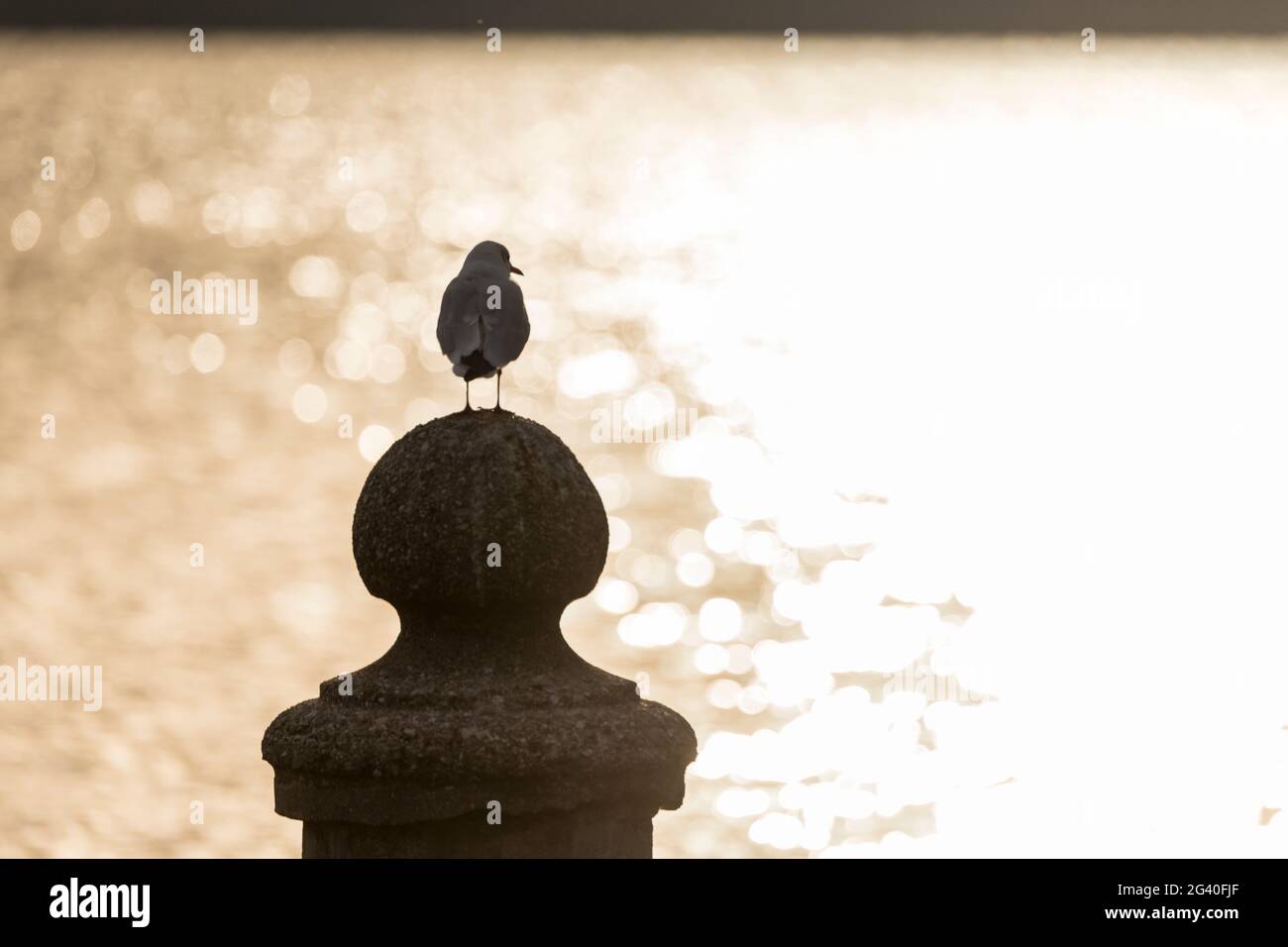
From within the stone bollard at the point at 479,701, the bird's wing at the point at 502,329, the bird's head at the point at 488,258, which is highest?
the bird's head at the point at 488,258

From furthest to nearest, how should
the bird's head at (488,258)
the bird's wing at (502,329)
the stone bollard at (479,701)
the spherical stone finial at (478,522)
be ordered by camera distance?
the bird's head at (488,258)
the bird's wing at (502,329)
the spherical stone finial at (478,522)
the stone bollard at (479,701)

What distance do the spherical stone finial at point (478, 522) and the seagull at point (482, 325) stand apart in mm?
621

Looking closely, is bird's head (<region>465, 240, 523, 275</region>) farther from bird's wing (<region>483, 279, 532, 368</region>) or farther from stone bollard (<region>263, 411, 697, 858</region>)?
stone bollard (<region>263, 411, 697, 858</region>)

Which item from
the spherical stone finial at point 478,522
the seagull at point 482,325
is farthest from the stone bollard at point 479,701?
Answer: the seagull at point 482,325

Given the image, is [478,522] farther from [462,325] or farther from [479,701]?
[462,325]

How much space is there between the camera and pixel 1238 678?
32.8 m

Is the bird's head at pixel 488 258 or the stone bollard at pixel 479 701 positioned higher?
the bird's head at pixel 488 258

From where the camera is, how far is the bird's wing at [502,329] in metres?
6.71

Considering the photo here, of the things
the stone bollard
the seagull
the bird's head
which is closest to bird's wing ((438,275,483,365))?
the seagull

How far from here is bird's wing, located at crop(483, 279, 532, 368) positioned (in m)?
6.71

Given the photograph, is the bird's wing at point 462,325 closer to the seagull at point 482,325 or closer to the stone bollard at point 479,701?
the seagull at point 482,325

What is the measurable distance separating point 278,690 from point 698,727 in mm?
7714

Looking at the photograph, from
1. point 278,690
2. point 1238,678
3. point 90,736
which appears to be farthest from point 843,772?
point 90,736

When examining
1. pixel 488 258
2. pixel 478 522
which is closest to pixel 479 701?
pixel 478 522
